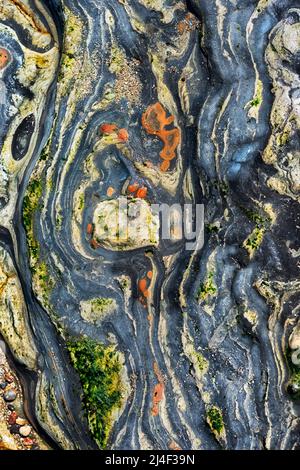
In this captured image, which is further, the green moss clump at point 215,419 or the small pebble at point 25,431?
the small pebble at point 25,431

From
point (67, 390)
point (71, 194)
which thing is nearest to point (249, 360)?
point (67, 390)

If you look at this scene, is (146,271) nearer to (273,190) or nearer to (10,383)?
(273,190)

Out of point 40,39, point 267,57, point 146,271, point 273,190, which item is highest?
point 40,39

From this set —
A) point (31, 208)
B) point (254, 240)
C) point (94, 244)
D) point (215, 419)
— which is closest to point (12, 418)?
point (94, 244)

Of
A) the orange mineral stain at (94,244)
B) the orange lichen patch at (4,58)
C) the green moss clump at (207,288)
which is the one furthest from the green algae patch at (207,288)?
the orange lichen patch at (4,58)

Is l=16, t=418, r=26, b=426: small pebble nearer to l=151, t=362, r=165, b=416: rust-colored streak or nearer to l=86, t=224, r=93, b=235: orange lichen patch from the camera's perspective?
l=151, t=362, r=165, b=416: rust-colored streak

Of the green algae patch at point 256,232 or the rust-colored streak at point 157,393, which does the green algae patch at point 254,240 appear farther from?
the rust-colored streak at point 157,393
